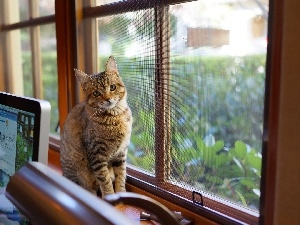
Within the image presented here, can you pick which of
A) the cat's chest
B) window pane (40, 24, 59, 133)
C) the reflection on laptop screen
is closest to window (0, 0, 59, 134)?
window pane (40, 24, 59, 133)

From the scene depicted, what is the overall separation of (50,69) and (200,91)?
1.25m

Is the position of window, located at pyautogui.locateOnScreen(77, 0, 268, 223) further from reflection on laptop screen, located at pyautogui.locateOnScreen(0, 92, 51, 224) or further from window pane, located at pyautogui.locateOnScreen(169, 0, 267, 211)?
reflection on laptop screen, located at pyautogui.locateOnScreen(0, 92, 51, 224)

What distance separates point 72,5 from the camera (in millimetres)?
1553

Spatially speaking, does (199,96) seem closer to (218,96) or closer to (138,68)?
(218,96)

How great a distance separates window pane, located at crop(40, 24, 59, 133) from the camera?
1971mm

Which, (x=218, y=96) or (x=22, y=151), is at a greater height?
(x=218, y=96)

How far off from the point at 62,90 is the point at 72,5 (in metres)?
0.37

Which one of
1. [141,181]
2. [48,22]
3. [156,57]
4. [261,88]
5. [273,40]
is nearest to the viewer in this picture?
[273,40]

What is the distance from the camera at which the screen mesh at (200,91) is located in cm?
93

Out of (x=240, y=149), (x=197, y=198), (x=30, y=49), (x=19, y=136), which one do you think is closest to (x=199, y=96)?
(x=240, y=149)

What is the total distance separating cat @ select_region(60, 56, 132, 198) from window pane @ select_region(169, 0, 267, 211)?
206 millimetres

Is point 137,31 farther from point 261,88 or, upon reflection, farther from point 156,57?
point 261,88

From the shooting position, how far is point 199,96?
41.1 inches

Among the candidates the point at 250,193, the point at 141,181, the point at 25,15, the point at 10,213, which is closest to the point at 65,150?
the point at 141,181
